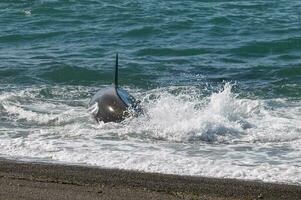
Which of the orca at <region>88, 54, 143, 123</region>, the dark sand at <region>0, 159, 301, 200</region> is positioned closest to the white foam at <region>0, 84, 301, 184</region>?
the orca at <region>88, 54, 143, 123</region>

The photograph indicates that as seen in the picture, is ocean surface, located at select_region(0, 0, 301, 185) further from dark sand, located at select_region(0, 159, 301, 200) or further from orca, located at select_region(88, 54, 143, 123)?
dark sand, located at select_region(0, 159, 301, 200)

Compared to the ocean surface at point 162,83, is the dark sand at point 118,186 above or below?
above

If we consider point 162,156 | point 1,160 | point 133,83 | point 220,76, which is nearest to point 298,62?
point 220,76

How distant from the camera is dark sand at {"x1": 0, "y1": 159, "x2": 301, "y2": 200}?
7406mm

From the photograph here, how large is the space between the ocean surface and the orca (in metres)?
0.17

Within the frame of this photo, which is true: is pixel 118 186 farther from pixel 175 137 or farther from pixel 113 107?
pixel 113 107

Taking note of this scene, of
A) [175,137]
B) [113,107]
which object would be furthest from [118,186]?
[113,107]

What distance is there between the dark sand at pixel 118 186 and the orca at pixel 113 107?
2.79 meters

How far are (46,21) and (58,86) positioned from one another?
9.99 meters

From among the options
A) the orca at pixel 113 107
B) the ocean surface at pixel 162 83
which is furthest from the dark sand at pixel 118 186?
the orca at pixel 113 107

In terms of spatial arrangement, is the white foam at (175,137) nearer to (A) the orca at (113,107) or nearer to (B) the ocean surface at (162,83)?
(B) the ocean surface at (162,83)

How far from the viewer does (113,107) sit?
11602 millimetres

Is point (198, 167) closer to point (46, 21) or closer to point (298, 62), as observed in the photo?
point (298, 62)

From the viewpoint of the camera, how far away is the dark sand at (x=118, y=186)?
741 cm
